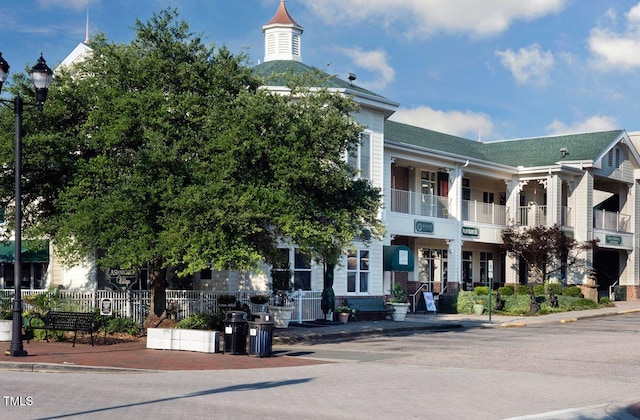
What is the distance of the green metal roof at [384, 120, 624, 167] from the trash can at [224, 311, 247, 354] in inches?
755

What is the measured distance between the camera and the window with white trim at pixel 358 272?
3073cm

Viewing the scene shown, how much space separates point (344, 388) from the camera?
13836 mm

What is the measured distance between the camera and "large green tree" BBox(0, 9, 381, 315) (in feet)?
63.2

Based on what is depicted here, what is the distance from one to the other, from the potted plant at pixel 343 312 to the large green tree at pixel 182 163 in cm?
662

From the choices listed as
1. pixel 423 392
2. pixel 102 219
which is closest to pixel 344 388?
pixel 423 392

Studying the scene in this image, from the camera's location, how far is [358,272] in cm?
3094

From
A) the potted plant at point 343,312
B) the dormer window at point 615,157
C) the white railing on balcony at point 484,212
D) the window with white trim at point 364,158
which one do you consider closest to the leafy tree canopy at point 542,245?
the white railing on balcony at point 484,212

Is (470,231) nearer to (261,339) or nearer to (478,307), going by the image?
(478,307)

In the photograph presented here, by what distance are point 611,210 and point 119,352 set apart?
35.3m

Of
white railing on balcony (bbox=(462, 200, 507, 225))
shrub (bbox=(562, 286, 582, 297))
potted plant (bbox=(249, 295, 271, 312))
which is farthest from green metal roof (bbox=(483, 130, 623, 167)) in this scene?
potted plant (bbox=(249, 295, 271, 312))

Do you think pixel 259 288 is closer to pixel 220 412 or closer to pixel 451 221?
pixel 451 221

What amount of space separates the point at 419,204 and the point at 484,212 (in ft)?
17.2

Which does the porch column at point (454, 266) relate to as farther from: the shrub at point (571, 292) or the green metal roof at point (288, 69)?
Answer: the green metal roof at point (288, 69)

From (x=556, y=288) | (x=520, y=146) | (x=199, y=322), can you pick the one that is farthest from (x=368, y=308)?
(x=520, y=146)
